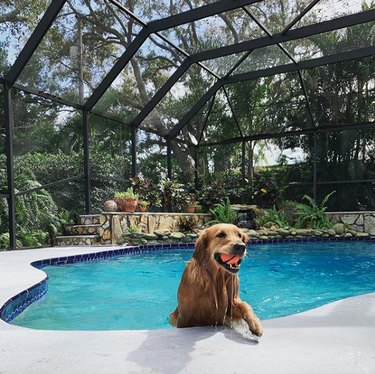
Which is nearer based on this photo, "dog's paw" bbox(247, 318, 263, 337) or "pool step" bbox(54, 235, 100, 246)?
"dog's paw" bbox(247, 318, 263, 337)

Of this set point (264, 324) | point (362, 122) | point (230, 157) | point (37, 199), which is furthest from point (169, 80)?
point (264, 324)

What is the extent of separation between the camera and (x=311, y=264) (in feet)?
22.7

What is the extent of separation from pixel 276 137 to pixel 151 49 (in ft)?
16.6

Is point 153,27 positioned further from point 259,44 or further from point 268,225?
point 268,225

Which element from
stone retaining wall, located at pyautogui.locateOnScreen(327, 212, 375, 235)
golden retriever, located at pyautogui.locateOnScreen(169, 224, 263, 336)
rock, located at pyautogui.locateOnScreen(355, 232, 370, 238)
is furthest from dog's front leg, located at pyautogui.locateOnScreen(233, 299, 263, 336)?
stone retaining wall, located at pyautogui.locateOnScreen(327, 212, 375, 235)

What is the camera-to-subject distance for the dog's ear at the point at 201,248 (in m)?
2.23

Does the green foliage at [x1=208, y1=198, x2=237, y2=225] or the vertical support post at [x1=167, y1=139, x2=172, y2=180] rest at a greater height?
the vertical support post at [x1=167, y1=139, x2=172, y2=180]

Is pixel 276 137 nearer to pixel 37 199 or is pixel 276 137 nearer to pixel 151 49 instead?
pixel 151 49

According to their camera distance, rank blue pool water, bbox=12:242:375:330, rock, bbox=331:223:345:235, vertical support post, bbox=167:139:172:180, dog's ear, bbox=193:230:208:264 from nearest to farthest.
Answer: dog's ear, bbox=193:230:208:264, blue pool water, bbox=12:242:375:330, rock, bbox=331:223:345:235, vertical support post, bbox=167:139:172:180

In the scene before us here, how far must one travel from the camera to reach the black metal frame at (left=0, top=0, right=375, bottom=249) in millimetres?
7496

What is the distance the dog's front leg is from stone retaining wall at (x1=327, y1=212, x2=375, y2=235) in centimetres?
913

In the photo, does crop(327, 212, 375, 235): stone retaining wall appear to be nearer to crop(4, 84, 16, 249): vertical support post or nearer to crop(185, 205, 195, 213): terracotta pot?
crop(185, 205, 195, 213): terracotta pot

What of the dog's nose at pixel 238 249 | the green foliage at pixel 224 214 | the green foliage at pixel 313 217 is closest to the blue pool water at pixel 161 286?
the dog's nose at pixel 238 249

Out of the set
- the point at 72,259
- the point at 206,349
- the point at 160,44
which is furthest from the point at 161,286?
the point at 160,44
